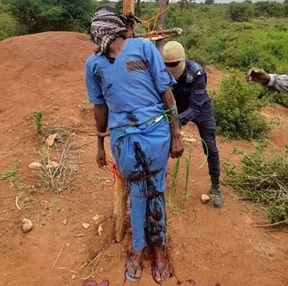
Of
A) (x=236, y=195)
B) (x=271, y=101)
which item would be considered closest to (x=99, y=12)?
(x=236, y=195)

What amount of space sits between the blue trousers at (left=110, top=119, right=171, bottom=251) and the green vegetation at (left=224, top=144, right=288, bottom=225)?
1.22 metres

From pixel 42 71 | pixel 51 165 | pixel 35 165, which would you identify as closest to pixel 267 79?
pixel 51 165

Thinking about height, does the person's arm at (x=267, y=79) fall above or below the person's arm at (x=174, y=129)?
above

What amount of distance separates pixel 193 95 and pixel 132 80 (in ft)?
3.03

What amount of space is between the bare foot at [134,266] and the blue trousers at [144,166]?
0.15 meters

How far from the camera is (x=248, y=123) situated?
5.27m

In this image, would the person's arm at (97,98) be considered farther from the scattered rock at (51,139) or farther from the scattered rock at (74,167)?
the scattered rock at (51,139)

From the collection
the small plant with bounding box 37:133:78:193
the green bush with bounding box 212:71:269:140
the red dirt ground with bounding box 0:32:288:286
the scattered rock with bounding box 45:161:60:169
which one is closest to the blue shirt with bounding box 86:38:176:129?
the red dirt ground with bounding box 0:32:288:286

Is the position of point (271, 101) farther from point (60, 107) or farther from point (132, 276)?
point (132, 276)

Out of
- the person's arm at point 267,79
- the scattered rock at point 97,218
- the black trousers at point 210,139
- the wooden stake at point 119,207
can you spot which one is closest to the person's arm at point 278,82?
the person's arm at point 267,79

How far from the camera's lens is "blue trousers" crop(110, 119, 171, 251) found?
227cm

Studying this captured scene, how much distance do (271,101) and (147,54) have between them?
18.6 feet

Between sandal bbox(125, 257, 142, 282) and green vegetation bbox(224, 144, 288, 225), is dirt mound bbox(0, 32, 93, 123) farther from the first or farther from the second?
sandal bbox(125, 257, 142, 282)

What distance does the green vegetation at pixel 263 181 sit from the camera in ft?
11.4
